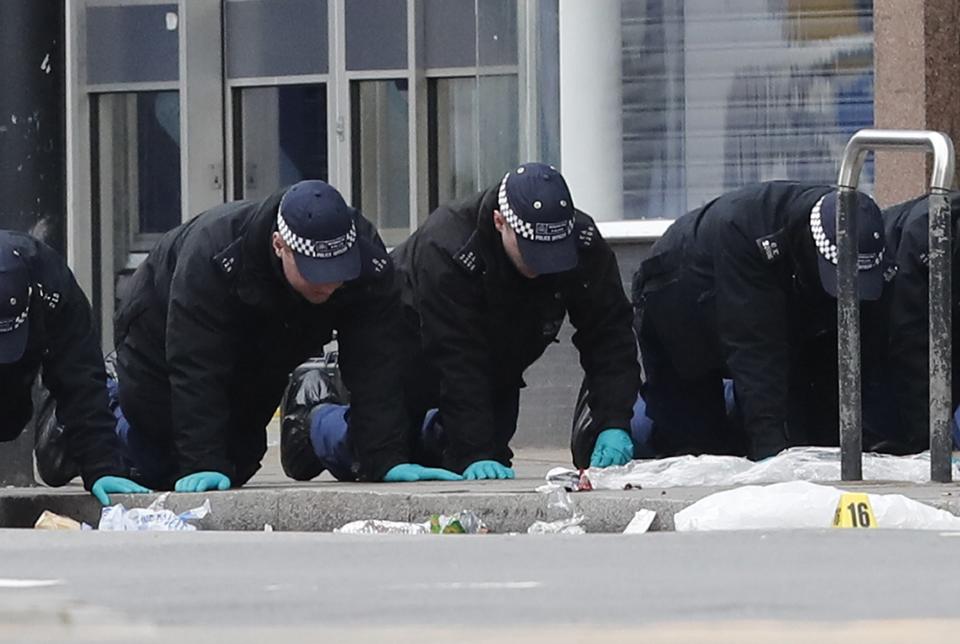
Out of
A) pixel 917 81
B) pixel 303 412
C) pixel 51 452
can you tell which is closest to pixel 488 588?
pixel 51 452

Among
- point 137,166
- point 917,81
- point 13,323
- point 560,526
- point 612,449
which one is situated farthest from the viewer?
point 137,166

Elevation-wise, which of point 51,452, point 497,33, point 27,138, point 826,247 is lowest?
point 51,452

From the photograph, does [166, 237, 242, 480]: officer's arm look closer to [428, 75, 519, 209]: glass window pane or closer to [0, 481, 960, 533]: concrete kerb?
[0, 481, 960, 533]: concrete kerb

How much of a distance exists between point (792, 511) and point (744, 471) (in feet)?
4.26

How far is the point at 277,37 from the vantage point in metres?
13.9

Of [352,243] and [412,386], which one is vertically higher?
[352,243]

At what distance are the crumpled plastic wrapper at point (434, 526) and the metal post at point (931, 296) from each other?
110cm

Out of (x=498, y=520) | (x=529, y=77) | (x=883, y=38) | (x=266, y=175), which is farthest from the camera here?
(x=266, y=175)

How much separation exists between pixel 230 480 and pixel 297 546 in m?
2.79

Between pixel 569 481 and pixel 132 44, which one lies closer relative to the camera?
pixel 569 481

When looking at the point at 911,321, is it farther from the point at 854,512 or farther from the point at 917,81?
the point at 917,81

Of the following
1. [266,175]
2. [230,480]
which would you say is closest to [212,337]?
[230,480]

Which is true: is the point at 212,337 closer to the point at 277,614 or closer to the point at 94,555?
the point at 94,555

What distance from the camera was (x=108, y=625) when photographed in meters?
3.01
